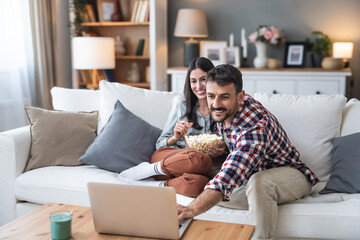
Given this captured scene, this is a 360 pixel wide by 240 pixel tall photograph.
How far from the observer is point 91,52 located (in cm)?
392

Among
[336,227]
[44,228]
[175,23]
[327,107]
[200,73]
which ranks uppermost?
[175,23]

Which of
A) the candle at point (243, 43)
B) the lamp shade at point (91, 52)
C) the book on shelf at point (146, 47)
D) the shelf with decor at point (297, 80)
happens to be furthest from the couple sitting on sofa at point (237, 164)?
the book on shelf at point (146, 47)

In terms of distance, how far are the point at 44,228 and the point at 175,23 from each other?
382 centimetres

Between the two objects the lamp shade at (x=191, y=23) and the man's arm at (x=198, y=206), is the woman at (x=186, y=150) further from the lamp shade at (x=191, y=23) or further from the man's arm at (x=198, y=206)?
the lamp shade at (x=191, y=23)

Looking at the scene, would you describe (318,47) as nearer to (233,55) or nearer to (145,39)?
(233,55)

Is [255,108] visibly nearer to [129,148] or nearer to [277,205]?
[277,205]

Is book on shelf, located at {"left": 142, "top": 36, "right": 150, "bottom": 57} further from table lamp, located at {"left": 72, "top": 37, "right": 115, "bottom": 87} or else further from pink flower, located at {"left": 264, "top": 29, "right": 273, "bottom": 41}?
pink flower, located at {"left": 264, "top": 29, "right": 273, "bottom": 41}

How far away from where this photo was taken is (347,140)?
231 cm

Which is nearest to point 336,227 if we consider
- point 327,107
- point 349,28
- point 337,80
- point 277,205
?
point 277,205

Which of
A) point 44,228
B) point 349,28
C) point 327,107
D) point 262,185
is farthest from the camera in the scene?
point 349,28

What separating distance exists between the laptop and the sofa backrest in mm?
1282

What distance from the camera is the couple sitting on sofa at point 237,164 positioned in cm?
173

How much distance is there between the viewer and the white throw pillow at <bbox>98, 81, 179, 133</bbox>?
9.10 ft

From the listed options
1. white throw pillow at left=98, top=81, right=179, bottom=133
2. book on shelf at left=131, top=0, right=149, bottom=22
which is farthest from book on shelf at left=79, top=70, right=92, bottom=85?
white throw pillow at left=98, top=81, right=179, bottom=133
